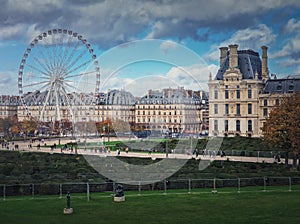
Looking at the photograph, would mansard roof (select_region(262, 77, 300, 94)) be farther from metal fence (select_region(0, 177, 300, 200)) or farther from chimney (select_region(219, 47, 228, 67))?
metal fence (select_region(0, 177, 300, 200))

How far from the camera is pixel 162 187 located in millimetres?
34125

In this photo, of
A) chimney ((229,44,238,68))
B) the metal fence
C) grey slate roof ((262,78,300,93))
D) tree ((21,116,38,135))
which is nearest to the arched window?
grey slate roof ((262,78,300,93))

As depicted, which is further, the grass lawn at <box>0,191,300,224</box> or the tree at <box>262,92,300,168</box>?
the tree at <box>262,92,300,168</box>

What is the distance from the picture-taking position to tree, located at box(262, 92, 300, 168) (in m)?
45.3

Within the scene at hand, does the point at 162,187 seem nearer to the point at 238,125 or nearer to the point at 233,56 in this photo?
the point at 238,125

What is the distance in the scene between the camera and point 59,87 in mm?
74188

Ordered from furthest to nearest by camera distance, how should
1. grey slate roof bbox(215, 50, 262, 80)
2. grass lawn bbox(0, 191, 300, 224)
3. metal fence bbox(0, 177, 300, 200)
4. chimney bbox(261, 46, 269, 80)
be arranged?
chimney bbox(261, 46, 269, 80), grey slate roof bbox(215, 50, 262, 80), metal fence bbox(0, 177, 300, 200), grass lawn bbox(0, 191, 300, 224)

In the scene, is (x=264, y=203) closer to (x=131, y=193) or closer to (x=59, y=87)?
(x=131, y=193)

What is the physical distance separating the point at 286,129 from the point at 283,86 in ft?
154

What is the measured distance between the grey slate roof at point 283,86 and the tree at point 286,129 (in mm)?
41117

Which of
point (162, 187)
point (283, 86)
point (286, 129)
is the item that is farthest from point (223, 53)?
point (162, 187)

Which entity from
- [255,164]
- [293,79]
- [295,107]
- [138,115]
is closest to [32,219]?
[138,115]

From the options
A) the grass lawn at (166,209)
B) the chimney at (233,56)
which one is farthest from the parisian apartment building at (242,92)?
the grass lawn at (166,209)

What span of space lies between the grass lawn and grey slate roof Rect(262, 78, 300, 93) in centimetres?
6125
